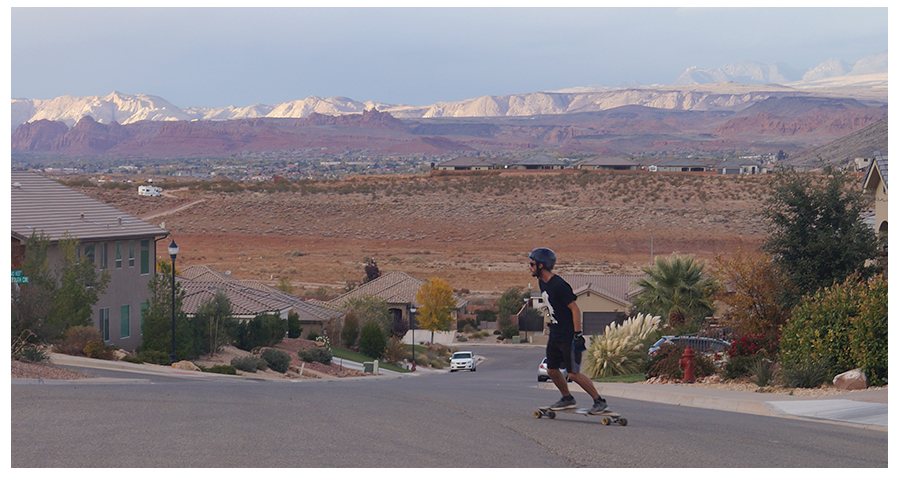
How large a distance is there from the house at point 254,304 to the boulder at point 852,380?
29.4 metres

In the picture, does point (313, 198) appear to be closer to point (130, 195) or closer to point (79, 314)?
point (130, 195)

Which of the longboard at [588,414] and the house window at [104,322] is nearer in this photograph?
the longboard at [588,414]

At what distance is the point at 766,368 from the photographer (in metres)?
16.4

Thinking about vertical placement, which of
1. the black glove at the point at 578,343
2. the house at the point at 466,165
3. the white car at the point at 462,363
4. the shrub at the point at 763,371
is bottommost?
the white car at the point at 462,363

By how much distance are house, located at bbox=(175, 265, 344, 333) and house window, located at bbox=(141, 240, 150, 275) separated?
2236 mm

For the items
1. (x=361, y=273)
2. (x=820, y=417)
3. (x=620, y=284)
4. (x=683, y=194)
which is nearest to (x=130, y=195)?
(x=361, y=273)

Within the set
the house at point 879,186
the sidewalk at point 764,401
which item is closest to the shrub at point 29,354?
the sidewalk at point 764,401

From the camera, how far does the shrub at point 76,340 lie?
2355cm

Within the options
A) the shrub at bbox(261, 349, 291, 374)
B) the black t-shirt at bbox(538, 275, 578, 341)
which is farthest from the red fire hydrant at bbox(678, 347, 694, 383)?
the shrub at bbox(261, 349, 291, 374)

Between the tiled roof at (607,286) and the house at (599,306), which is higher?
the tiled roof at (607,286)

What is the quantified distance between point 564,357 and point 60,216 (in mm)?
29095

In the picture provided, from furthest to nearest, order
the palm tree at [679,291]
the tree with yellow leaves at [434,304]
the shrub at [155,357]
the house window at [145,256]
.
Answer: the tree with yellow leaves at [434,304] → the house window at [145,256] → the shrub at [155,357] → the palm tree at [679,291]

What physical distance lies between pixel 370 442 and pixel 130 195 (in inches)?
4408

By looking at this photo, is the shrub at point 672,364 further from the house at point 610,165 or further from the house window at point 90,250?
the house at point 610,165
